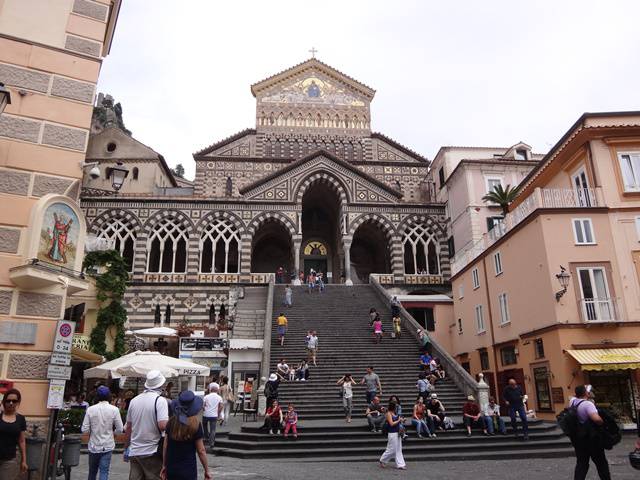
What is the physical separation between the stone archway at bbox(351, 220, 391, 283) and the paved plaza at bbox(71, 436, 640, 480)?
25563 mm

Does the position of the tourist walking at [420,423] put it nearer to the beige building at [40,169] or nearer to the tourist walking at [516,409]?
the tourist walking at [516,409]

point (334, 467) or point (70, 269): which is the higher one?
point (70, 269)

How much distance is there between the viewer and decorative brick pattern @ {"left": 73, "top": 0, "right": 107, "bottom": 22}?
8.39m

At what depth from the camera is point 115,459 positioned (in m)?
12.7

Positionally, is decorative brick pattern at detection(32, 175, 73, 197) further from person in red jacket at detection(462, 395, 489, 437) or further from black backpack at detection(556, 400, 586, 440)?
person in red jacket at detection(462, 395, 489, 437)

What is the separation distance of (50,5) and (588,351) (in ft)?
58.5

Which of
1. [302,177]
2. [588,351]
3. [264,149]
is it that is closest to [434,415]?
→ [588,351]

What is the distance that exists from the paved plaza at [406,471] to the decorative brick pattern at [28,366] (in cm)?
380

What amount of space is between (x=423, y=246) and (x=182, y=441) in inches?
1238

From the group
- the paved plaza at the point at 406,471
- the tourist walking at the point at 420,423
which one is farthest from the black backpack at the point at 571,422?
the tourist walking at the point at 420,423

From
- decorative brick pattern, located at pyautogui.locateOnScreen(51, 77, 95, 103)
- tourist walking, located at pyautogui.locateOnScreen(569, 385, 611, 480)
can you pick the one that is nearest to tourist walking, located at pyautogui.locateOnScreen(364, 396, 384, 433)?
tourist walking, located at pyautogui.locateOnScreen(569, 385, 611, 480)

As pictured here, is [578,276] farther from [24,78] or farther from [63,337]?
[24,78]

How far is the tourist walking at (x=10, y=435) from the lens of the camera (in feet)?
19.1

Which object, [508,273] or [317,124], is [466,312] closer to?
[508,273]
